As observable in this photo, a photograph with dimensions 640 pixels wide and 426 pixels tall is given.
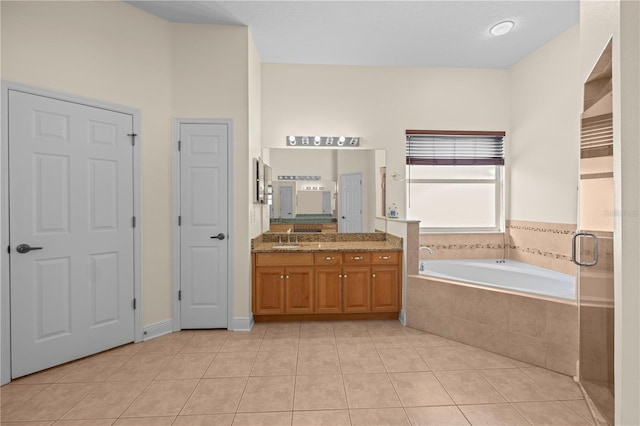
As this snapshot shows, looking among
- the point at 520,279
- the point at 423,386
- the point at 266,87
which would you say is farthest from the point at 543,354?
the point at 266,87

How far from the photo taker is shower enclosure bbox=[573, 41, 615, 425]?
171cm

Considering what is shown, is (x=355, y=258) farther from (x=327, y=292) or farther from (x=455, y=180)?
(x=455, y=180)

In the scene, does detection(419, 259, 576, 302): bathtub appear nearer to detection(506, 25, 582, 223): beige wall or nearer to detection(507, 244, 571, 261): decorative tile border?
detection(507, 244, 571, 261): decorative tile border

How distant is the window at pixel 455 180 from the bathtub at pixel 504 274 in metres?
0.50

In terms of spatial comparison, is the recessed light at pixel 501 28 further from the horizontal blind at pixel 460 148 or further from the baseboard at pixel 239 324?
the baseboard at pixel 239 324

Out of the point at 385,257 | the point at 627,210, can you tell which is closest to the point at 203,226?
the point at 385,257

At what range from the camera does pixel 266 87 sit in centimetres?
396

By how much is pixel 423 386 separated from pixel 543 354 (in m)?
1.03

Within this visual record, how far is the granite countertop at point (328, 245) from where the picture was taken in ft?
11.0

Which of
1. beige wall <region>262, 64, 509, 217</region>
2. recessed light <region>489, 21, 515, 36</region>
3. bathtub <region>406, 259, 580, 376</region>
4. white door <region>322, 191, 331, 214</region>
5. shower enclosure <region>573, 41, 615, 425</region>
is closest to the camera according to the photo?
shower enclosure <region>573, 41, 615, 425</region>

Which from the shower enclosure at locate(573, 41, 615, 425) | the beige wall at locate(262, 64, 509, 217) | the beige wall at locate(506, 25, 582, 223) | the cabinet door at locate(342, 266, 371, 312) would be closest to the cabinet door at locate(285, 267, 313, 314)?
the cabinet door at locate(342, 266, 371, 312)

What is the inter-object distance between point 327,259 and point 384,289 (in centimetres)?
69

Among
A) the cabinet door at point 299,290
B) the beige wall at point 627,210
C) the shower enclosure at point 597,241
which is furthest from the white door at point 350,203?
the beige wall at point 627,210

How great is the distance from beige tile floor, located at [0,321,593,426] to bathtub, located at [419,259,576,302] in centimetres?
95
